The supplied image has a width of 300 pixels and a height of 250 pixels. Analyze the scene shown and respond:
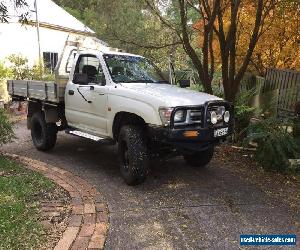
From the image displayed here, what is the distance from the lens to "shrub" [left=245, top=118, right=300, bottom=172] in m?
7.13

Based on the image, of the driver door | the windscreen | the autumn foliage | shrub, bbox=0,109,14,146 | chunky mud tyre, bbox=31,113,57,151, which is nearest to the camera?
the driver door

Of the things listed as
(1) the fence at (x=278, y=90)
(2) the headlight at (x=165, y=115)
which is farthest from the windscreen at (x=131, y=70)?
(1) the fence at (x=278, y=90)

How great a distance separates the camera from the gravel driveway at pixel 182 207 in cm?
448

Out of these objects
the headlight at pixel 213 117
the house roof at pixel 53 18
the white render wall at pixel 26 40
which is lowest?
the headlight at pixel 213 117

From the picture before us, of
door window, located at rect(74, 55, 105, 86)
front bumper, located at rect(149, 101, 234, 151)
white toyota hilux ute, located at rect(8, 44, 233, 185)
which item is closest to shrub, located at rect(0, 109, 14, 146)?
white toyota hilux ute, located at rect(8, 44, 233, 185)

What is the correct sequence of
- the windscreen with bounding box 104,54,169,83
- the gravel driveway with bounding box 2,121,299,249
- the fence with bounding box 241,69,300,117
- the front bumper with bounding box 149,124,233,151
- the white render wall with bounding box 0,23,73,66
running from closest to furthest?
the gravel driveway with bounding box 2,121,299,249 → the front bumper with bounding box 149,124,233,151 → the windscreen with bounding box 104,54,169,83 → the fence with bounding box 241,69,300,117 → the white render wall with bounding box 0,23,73,66

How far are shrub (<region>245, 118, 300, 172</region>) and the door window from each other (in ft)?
10.1

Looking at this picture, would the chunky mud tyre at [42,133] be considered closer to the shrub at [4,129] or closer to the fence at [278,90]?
the shrub at [4,129]

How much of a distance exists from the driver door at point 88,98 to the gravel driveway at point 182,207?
2.68 ft

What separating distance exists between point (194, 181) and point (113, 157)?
2.18m

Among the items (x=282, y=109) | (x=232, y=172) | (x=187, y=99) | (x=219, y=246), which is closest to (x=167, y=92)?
(x=187, y=99)

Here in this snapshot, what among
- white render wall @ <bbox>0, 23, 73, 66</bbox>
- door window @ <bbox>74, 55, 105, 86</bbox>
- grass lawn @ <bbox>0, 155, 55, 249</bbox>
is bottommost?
grass lawn @ <bbox>0, 155, 55, 249</bbox>

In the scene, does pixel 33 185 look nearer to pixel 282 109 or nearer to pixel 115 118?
pixel 115 118

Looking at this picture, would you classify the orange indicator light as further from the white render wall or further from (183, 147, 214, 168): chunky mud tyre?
the white render wall
